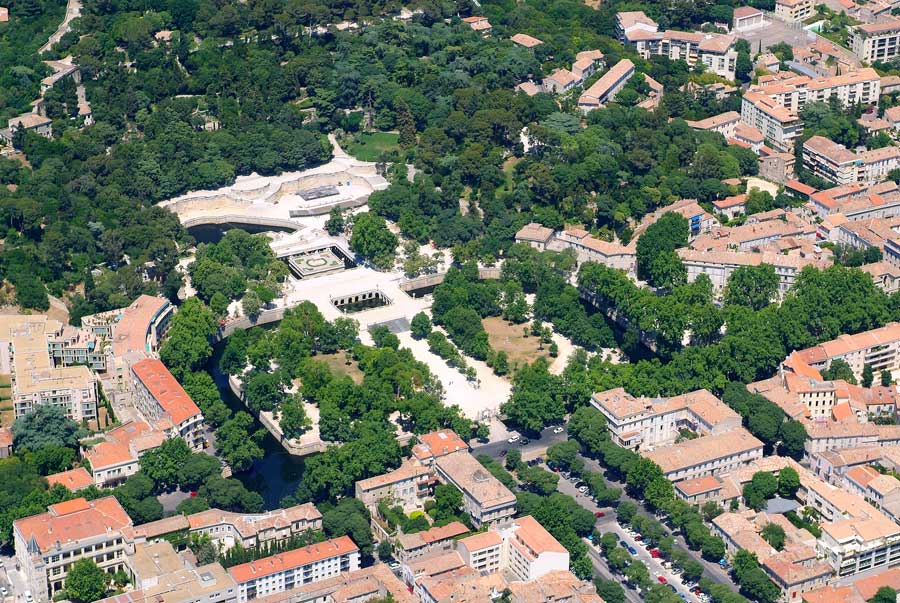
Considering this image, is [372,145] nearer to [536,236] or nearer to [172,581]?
[536,236]

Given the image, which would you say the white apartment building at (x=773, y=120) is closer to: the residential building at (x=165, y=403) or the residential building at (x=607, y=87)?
the residential building at (x=607, y=87)

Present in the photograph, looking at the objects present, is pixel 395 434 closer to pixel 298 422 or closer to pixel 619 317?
pixel 298 422

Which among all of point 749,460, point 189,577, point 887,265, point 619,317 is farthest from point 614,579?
point 887,265

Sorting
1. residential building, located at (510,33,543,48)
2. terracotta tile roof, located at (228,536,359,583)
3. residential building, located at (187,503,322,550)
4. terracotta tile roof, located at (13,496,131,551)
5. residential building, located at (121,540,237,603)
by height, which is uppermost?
terracotta tile roof, located at (13,496,131,551)

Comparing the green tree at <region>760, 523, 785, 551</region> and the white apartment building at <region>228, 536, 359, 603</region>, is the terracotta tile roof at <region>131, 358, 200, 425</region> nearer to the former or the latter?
the white apartment building at <region>228, 536, 359, 603</region>

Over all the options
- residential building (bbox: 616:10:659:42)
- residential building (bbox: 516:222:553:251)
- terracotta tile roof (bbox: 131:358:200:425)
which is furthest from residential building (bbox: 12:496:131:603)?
residential building (bbox: 616:10:659:42)

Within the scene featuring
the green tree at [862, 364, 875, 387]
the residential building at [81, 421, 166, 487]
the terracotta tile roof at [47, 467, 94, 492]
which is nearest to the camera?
the terracotta tile roof at [47, 467, 94, 492]

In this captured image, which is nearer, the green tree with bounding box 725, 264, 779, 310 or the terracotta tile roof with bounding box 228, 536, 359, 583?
the terracotta tile roof with bounding box 228, 536, 359, 583
